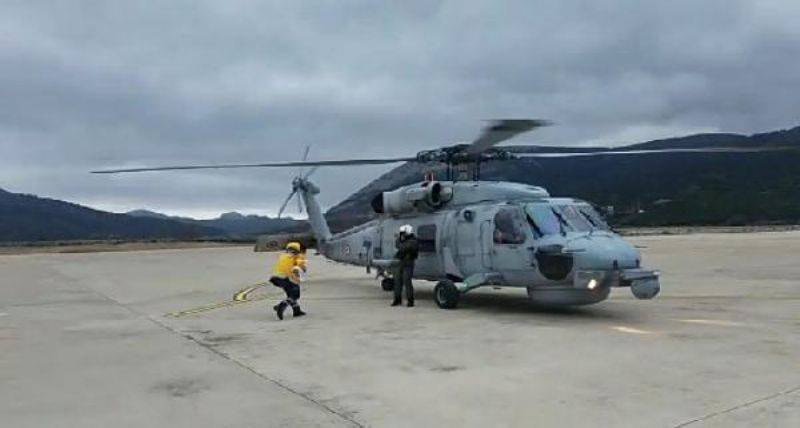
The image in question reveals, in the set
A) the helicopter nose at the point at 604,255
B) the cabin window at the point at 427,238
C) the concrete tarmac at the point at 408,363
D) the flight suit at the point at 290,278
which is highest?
the cabin window at the point at 427,238

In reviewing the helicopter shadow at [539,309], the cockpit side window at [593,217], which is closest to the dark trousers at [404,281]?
the helicopter shadow at [539,309]

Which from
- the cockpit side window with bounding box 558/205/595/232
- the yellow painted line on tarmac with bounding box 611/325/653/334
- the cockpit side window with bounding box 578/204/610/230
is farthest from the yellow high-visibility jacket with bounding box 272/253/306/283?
the yellow painted line on tarmac with bounding box 611/325/653/334

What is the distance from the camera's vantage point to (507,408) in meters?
5.98

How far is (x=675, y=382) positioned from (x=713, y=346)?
2.23m

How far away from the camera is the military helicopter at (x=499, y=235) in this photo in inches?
437

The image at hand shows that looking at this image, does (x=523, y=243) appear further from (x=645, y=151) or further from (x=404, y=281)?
(x=404, y=281)

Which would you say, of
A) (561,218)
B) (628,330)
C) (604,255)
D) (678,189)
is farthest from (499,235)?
(678,189)

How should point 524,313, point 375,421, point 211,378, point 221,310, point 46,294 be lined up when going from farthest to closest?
point 46,294 < point 221,310 < point 524,313 < point 211,378 < point 375,421

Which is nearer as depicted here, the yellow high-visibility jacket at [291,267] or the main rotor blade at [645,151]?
the main rotor blade at [645,151]

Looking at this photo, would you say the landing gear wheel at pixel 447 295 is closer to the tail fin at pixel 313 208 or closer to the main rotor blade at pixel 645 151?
the main rotor blade at pixel 645 151

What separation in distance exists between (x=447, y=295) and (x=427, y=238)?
62.7 inches

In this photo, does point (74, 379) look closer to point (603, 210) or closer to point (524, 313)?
point (524, 313)

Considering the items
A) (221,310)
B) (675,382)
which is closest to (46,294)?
(221,310)

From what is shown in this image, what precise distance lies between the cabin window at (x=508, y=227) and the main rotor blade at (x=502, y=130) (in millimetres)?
1357
